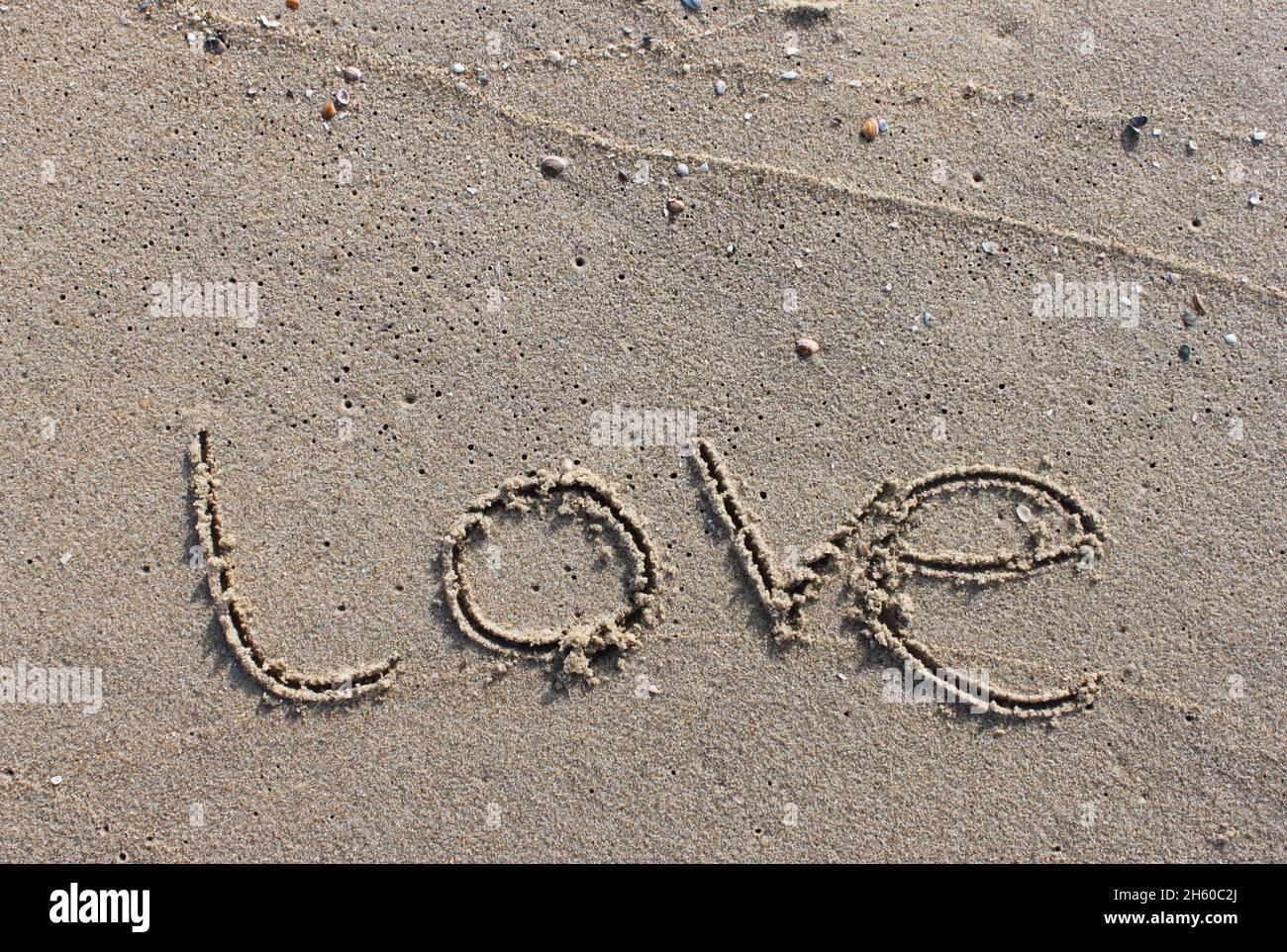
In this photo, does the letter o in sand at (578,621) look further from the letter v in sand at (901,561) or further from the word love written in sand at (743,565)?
the letter v in sand at (901,561)

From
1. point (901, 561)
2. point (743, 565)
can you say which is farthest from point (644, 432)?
point (901, 561)

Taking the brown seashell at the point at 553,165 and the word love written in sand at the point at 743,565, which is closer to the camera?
the word love written in sand at the point at 743,565

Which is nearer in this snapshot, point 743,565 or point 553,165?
point 743,565

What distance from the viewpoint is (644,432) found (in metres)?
3.51

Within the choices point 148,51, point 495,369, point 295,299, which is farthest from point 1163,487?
point 148,51

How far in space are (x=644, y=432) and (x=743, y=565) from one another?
1.99ft

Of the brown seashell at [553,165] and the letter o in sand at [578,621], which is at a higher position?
the brown seashell at [553,165]

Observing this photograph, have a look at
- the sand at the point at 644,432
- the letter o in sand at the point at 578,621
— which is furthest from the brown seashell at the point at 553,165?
the letter o in sand at the point at 578,621

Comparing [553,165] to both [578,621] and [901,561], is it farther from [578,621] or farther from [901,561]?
[901,561]

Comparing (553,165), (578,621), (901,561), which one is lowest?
(578,621)

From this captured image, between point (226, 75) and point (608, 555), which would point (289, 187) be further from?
point (608, 555)

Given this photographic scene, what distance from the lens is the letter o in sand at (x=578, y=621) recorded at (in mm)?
3402

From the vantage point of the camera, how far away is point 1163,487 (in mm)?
3514
